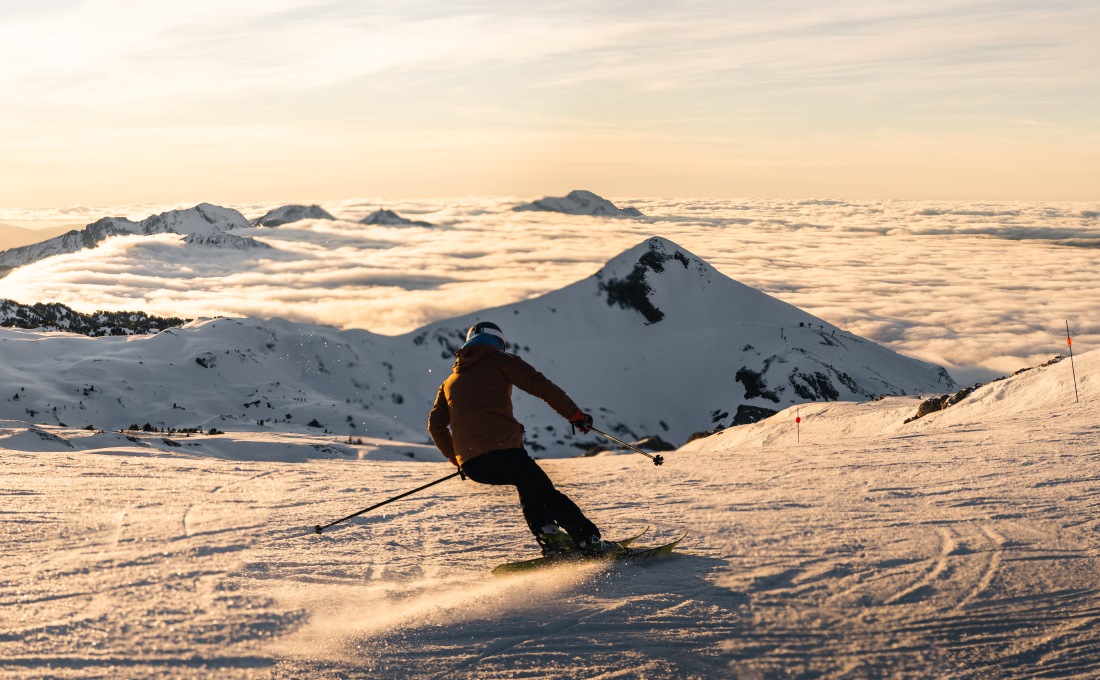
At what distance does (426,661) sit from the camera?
16.9 feet

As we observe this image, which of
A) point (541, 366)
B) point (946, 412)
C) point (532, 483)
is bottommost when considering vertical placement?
point (541, 366)

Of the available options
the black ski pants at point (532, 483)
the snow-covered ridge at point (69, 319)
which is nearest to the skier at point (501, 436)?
the black ski pants at point (532, 483)

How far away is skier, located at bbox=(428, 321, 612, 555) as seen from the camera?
720 cm

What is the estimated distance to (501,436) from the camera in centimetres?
721

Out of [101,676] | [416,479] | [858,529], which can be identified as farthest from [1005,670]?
[416,479]

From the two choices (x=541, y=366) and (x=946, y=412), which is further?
(x=541, y=366)

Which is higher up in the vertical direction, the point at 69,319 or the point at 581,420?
the point at 69,319

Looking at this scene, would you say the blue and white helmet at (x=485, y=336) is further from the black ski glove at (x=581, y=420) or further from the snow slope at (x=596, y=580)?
the snow slope at (x=596, y=580)

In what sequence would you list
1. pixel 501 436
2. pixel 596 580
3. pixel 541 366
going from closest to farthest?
1. pixel 596 580
2. pixel 501 436
3. pixel 541 366

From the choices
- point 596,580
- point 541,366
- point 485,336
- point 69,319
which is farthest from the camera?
point 69,319

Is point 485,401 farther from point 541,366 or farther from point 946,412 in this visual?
point 541,366

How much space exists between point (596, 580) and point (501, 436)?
1.38m

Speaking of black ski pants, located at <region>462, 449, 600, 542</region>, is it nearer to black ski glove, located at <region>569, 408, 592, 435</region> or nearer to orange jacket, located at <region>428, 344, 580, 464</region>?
orange jacket, located at <region>428, 344, 580, 464</region>

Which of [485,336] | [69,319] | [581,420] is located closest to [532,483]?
[581,420]
